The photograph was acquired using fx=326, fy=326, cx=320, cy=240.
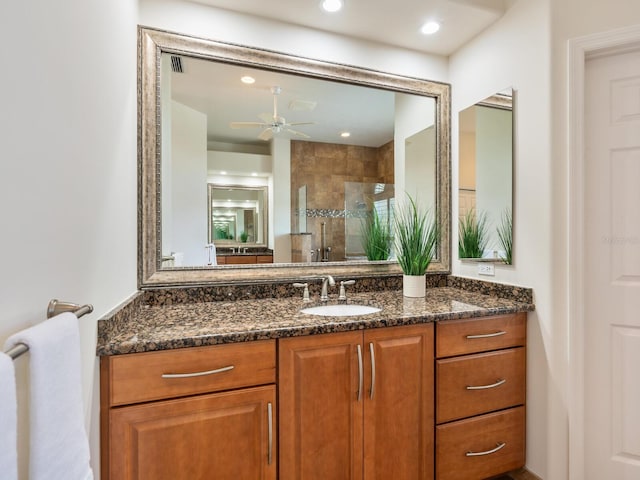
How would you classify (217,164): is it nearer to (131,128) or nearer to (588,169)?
(131,128)

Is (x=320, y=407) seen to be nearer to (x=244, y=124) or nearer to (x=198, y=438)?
(x=198, y=438)

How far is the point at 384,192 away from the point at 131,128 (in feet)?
4.63

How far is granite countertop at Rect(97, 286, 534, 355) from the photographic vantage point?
43.7 inches

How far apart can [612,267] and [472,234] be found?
67cm

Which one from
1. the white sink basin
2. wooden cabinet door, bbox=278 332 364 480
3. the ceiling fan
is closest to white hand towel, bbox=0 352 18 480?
wooden cabinet door, bbox=278 332 364 480

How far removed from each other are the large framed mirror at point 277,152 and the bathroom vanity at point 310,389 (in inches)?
12.8

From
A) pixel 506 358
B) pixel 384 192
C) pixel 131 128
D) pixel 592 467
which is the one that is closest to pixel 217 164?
pixel 131 128

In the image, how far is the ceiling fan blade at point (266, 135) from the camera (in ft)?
6.13

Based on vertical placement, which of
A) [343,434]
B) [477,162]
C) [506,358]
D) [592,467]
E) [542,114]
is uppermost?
[542,114]

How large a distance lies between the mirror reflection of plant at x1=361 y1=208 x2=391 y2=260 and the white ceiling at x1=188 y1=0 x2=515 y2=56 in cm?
106

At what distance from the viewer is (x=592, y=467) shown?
4.96ft

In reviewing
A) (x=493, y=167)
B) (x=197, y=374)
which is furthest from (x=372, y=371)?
(x=493, y=167)

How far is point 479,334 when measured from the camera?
5.13ft

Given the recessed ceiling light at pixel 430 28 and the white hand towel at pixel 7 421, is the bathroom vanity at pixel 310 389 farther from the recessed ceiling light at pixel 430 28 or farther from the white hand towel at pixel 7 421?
the recessed ceiling light at pixel 430 28
